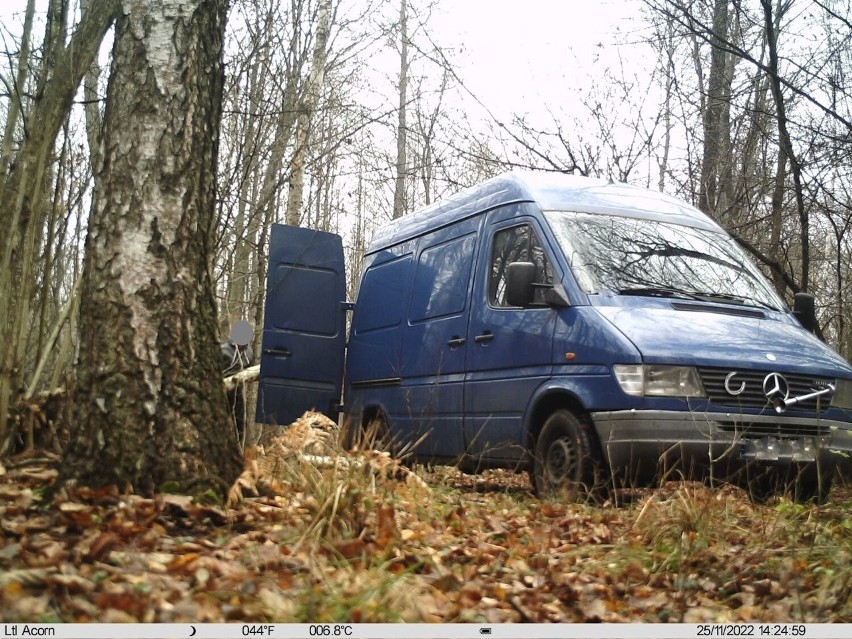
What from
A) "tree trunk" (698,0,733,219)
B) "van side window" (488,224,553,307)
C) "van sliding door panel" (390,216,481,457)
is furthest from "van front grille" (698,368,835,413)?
"tree trunk" (698,0,733,219)

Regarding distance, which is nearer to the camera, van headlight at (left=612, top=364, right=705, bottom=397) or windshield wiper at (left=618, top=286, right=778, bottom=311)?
van headlight at (left=612, top=364, right=705, bottom=397)

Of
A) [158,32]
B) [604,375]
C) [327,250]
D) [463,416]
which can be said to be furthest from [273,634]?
[327,250]

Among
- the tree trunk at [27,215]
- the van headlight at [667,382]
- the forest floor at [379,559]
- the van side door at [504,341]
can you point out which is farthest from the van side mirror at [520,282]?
the tree trunk at [27,215]

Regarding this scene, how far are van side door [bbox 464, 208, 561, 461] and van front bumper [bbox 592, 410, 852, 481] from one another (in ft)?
2.55

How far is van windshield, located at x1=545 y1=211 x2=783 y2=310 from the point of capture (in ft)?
18.5

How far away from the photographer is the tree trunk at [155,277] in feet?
11.9

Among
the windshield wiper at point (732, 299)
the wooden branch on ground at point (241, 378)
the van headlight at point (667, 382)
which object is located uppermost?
the windshield wiper at point (732, 299)

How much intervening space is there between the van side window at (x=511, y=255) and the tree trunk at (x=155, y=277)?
2.59 m

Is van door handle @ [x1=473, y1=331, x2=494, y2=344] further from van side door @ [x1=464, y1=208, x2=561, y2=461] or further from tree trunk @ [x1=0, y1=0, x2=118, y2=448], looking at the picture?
tree trunk @ [x1=0, y1=0, x2=118, y2=448]

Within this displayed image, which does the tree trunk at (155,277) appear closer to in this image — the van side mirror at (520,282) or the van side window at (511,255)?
the van side mirror at (520,282)

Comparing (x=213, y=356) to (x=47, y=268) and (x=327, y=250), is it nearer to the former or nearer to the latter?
(x=47, y=268)

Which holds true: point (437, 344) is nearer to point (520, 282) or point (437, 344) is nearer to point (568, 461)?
point (520, 282)

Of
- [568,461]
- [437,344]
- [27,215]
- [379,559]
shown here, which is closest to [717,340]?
[568,461]

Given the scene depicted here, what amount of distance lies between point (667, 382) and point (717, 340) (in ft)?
1.41
